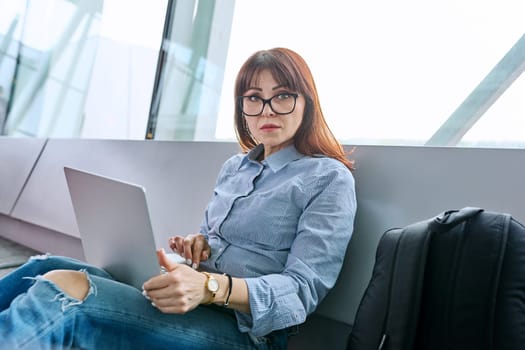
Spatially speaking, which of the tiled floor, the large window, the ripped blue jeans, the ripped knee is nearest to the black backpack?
the ripped blue jeans

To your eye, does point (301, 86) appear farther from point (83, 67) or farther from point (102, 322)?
point (83, 67)

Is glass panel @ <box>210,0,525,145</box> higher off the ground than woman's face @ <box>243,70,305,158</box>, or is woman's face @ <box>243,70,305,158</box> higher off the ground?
glass panel @ <box>210,0,525,145</box>

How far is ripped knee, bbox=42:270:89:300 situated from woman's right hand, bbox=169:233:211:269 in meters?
0.32

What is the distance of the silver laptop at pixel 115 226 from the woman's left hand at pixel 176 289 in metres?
0.04

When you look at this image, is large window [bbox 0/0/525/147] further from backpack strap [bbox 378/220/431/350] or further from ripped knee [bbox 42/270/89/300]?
ripped knee [bbox 42/270/89/300]

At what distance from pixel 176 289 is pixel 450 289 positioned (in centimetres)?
51

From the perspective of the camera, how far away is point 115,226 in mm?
825

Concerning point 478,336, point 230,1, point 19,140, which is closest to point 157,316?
point 478,336

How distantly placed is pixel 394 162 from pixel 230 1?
74.3 inches

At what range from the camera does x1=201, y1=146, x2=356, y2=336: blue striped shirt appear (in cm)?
79

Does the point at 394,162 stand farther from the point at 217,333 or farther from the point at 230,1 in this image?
the point at 230,1

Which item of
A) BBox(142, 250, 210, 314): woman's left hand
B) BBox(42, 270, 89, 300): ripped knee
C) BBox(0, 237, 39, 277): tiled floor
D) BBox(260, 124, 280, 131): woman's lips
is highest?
BBox(260, 124, 280, 131): woman's lips

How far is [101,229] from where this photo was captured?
89 centimetres

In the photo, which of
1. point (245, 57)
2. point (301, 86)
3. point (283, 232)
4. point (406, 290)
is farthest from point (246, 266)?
point (245, 57)
